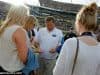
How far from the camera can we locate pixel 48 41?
21.9 ft

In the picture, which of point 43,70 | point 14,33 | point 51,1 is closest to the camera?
point 14,33

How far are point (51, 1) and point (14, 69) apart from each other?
515 inches

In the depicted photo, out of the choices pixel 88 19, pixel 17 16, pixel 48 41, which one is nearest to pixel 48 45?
pixel 48 41

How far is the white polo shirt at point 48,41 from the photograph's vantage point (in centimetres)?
666

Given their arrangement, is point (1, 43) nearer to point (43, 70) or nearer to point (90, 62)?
point (90, 62)

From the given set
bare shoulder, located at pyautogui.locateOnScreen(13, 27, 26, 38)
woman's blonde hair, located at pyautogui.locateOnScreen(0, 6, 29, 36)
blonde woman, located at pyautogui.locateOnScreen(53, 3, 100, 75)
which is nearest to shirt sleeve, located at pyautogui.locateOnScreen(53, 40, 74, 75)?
blonde woman, located at pyautogui.locateOnScreen(53, 3, 100, 75)

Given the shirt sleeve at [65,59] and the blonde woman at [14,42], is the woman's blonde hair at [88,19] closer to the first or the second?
the shirt sleeve at [65,59]

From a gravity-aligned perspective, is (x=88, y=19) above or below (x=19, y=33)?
above

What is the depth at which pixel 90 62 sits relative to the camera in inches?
111

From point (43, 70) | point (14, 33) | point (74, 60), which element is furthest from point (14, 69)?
point (43, 70)

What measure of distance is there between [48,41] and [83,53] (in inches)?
153

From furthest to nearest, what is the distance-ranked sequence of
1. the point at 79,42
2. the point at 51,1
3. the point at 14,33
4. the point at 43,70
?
1. the point at 51,1
2. the point at 43,70
3. the point at 14,33
4. the point at 79,42

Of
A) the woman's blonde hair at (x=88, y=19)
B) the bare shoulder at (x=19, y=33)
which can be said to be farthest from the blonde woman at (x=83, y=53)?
the bare shoulder at (x=19, y=33)

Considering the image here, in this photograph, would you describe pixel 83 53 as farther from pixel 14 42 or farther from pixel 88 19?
pixel 14 42
